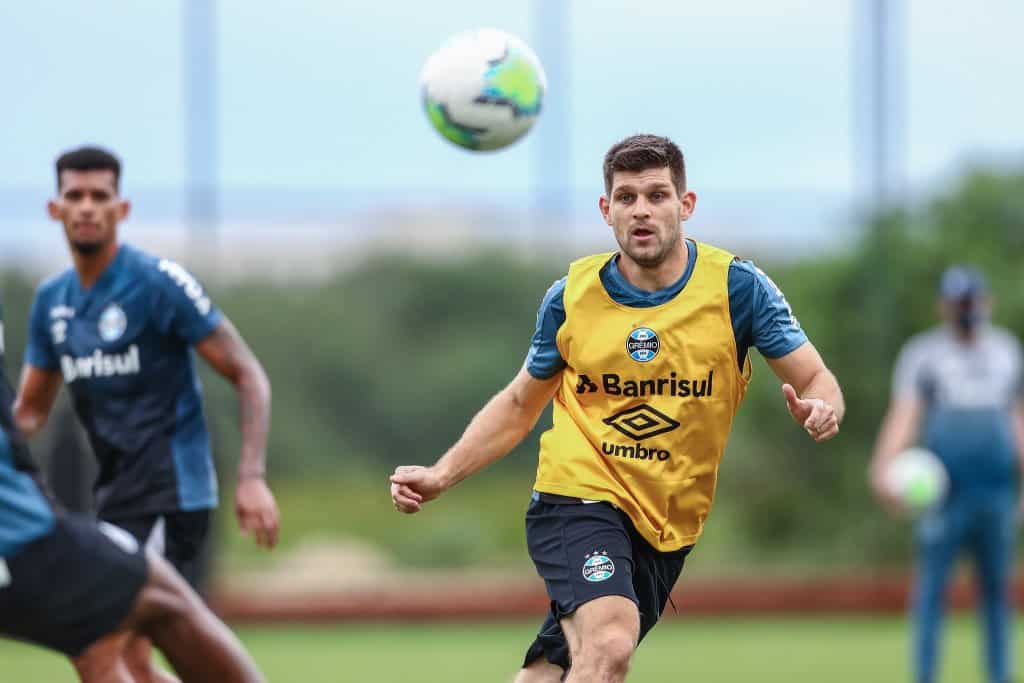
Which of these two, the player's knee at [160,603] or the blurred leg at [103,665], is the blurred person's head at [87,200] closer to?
the blurred leg at [103,665]

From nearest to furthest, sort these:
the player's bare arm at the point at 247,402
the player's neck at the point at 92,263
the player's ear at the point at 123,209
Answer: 1. the player's bare arm at the point at 247,402
2. the player's neck at the point at 92,263
3. the player's ear at the point at 123,209

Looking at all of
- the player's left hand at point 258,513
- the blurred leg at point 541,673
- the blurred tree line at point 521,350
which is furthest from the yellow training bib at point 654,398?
the blurred tree line at point 521,350

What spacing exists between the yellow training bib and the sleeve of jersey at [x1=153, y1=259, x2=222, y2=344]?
1753 mm

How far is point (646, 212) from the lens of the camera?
5.58 m

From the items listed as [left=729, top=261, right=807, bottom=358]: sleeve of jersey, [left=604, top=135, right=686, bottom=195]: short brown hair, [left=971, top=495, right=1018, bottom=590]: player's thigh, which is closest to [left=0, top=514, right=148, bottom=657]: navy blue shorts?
[left=604, top=135, right=686, bottom=195]: short brown hair

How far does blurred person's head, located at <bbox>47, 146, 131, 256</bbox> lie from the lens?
22.3 ft

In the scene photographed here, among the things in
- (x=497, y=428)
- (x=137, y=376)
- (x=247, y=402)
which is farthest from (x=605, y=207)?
(x=137, y=376)

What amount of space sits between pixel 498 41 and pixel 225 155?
11037 mm

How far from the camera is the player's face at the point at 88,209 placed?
6793 mm

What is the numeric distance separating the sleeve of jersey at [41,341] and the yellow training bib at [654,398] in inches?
93.8

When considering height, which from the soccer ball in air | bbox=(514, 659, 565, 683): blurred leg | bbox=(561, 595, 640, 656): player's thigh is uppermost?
the soccer ball in air

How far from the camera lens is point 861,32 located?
1814 cm

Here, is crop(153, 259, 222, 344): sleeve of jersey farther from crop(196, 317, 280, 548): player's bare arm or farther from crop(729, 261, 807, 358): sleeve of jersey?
crop(729, 261, 807, 358): sleeve of jersey

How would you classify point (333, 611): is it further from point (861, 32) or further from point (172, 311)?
point (172, 311)
